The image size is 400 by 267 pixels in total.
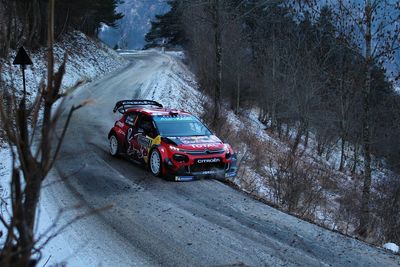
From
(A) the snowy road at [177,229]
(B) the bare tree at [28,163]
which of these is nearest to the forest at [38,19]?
(B) the bare tree at [28,163]

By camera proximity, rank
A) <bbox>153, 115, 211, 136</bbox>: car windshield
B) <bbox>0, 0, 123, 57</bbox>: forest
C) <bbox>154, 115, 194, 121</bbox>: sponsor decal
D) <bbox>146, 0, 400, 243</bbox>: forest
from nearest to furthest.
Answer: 1. <bbox>0, 0, 123, 57</bbox>: forest
2. <bbox>153, 115, 211, 136</bbox>: car windshield
3. <bbox>154, 115, 194, 121</bbox>: sponsor decal
4. <bbox>146, 0, 400, 243</bbox>: forest

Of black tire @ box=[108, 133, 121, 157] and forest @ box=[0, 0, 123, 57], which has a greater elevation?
forest @ box=[0, 0, 123, 57]

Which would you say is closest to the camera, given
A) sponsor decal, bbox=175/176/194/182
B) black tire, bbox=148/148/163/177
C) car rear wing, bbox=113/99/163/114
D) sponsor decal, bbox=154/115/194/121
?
sponsor decal, bbox=175/176/194/182

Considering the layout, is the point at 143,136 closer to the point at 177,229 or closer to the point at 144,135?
the point at 144,135

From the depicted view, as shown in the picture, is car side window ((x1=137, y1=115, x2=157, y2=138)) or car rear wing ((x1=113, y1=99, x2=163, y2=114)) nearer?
car side window ((x1=137, y1=115, x2=157, y2=138))

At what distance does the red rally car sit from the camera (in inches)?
444

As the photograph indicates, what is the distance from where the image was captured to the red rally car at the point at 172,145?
11.3 m

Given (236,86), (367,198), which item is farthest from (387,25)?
(236,86)

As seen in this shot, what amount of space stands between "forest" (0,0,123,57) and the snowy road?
76.5 inches

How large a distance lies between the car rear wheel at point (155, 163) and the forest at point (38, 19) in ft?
11.5

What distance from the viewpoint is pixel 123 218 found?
8594 millimetres

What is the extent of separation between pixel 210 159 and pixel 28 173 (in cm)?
892

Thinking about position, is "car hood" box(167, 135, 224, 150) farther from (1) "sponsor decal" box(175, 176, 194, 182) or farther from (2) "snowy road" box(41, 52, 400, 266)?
(2) "snowy road" box(41, 52, 400, 266)

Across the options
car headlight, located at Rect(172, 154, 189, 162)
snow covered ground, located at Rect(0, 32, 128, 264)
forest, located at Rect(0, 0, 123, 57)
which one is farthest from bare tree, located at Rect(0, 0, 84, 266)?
car headlight, located at Rect(172, 154, 189, 162)
